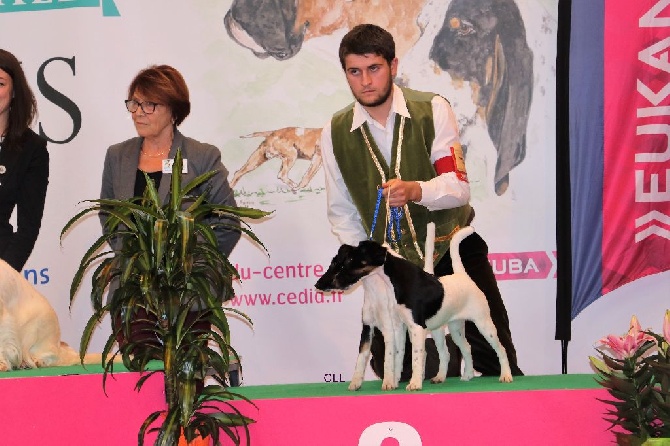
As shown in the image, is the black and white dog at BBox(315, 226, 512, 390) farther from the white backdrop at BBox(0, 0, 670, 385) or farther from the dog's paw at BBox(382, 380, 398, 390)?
the white backdrop at BBox(0, 0, 670, 385)

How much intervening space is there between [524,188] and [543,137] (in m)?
0.29

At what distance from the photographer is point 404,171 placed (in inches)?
145

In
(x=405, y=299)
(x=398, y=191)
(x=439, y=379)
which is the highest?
(x=398, y=191)

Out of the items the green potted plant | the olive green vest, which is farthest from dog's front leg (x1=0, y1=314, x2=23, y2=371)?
the olive green vest

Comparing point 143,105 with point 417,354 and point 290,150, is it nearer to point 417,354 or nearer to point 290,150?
point 290,150

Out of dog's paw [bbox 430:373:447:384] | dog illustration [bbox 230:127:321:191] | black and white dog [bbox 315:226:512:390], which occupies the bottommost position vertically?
dog's paw [bbox 430:373:447:384]

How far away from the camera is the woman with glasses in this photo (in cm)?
433

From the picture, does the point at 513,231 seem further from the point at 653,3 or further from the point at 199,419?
the point at 199,419

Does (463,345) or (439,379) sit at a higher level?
(463,345)

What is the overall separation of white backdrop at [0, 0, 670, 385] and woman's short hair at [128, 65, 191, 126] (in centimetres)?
88

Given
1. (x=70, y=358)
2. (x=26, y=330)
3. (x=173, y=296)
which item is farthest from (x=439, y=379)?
(x=26, y=330)

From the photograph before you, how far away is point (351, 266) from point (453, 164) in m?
0.72

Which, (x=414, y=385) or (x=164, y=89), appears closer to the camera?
(x=414, y=385)

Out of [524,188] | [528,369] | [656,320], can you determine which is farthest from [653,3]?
[528,369]
